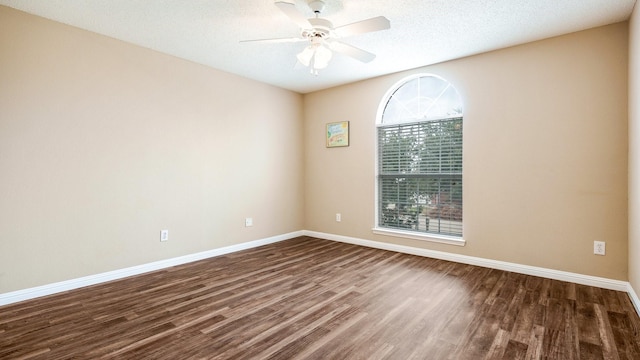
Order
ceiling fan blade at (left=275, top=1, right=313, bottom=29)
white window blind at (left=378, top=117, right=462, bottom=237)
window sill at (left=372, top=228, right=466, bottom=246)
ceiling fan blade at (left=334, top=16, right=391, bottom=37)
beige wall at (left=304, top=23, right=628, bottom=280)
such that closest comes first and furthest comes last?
ceiling fan blade at (left=275, top=1, right=313, bottom=29)
ceiling fan blade at (left=334, top=16, right=391, bottom=37)
beige wall at (left=304, top=23, right=628, bottom=280)
window sill at (left=372, top=228, right=466, bottom=246)
white window blind at (left=378, top=117, right=462, bottom=237)

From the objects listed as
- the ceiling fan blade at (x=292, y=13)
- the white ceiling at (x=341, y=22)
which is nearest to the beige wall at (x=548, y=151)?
the white ceiling at (x=341, y=22)

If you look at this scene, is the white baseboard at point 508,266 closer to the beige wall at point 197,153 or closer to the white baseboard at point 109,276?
the beige wall at point 197,153

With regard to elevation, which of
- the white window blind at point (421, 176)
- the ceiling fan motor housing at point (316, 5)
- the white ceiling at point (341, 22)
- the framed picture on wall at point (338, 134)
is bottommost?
the white window blind at point (421, 176)

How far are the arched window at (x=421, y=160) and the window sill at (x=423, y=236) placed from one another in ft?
0.04

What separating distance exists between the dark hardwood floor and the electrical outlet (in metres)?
0.37

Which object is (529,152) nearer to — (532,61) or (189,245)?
(532,61)

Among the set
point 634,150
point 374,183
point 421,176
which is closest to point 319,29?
point 421,176

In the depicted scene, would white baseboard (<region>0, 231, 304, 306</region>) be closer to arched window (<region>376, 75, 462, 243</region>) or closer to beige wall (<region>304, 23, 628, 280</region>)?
arched window (<region>376, 75, 462, 243</region>)

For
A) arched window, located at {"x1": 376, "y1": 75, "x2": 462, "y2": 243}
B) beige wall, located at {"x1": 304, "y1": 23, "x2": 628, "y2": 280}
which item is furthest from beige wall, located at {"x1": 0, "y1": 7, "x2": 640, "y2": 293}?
arched window, located at {"x1": 376, "y1": 75, "x2": 462, "y2": 243}

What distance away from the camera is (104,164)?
3.17 metres

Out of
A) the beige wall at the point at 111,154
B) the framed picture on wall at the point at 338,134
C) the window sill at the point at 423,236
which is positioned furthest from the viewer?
the framed picture on wall at the point at 338,134

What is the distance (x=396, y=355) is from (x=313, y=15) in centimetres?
272

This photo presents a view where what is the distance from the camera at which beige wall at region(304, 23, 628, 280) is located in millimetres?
2928

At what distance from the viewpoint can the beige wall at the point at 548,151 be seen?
115 inches
